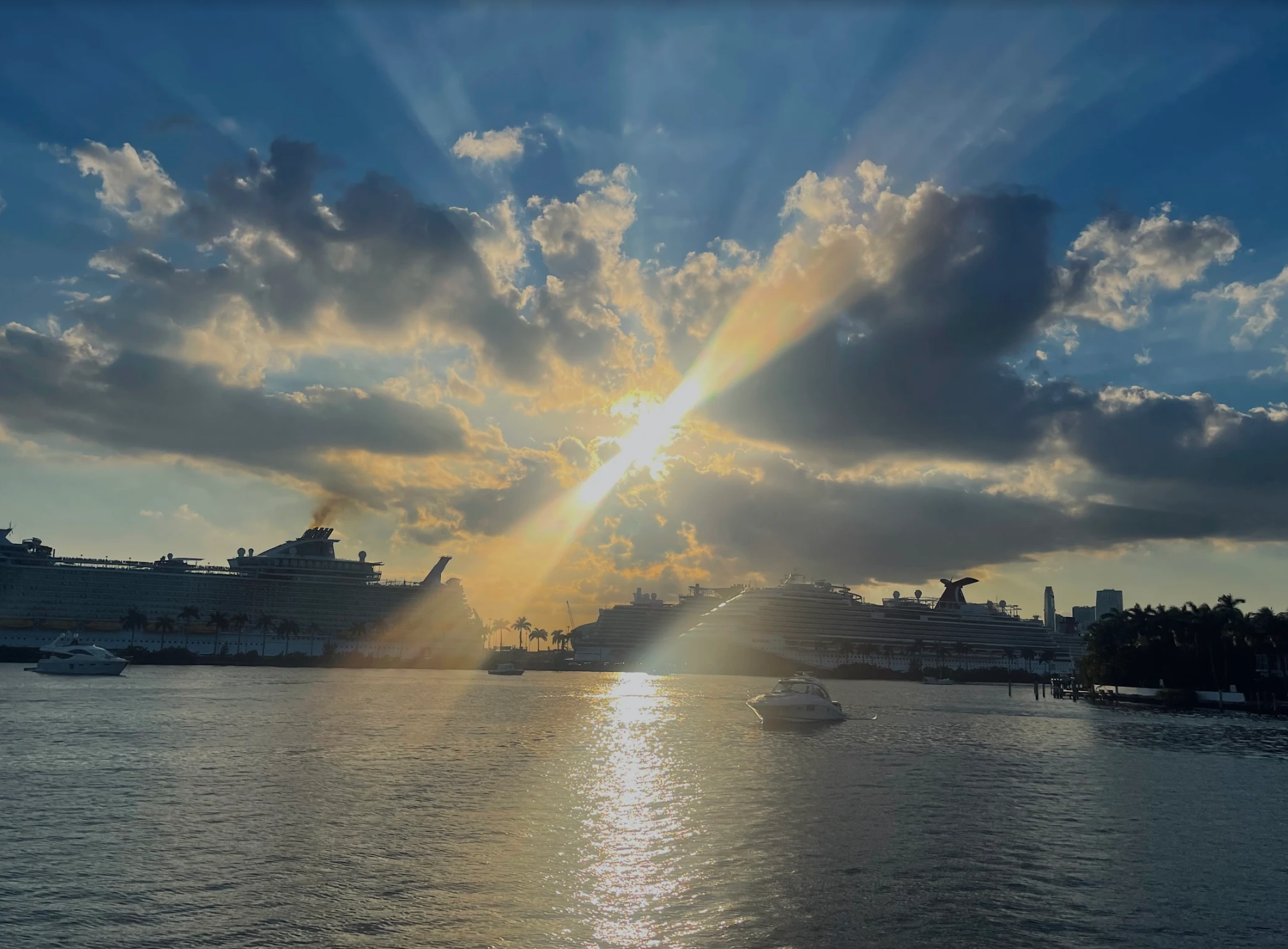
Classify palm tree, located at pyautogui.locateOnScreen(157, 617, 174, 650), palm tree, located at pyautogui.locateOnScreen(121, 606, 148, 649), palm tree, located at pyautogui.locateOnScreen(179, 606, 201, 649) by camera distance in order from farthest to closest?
palm tree, located at pyautogui.locateOnScreen(179, 606, 201, 649), palm tree, located at pyautogui.locateOnScreen(157, 617, 174, 650), palm tree, located at pyautogui.locateOnScreen(121, 606, 148, 649)

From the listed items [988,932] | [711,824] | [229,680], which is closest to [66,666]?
[229,680]

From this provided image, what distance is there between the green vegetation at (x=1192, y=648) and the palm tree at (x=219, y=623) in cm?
17849

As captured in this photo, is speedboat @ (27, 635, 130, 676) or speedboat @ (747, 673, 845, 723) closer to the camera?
speedboat @ (747, 673, 845, 723)

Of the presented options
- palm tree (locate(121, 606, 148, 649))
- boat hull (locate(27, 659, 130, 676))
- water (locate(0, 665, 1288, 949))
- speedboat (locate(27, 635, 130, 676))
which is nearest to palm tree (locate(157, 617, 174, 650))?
palm tree (locate(121, 606, 148, 649))

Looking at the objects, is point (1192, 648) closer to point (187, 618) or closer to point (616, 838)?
point (616, 838)

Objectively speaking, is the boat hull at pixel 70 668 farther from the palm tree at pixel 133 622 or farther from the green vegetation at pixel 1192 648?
the green vegetation at pixel 1192 648

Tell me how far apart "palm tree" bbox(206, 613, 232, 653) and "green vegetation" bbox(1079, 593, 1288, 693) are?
17849 cm

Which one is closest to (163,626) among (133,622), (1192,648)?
(133,622)

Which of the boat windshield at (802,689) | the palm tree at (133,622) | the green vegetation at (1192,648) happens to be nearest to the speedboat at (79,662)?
the palm tree at (133,622)

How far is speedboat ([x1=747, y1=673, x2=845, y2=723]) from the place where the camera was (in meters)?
78.9

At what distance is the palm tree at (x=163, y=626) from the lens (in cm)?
19175

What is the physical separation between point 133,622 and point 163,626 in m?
6.80

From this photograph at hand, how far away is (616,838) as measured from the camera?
32156 mm

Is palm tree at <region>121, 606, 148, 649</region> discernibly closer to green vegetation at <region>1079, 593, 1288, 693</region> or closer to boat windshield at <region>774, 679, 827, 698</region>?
boat windshield at <region>774, 679, 827, 698</region>
